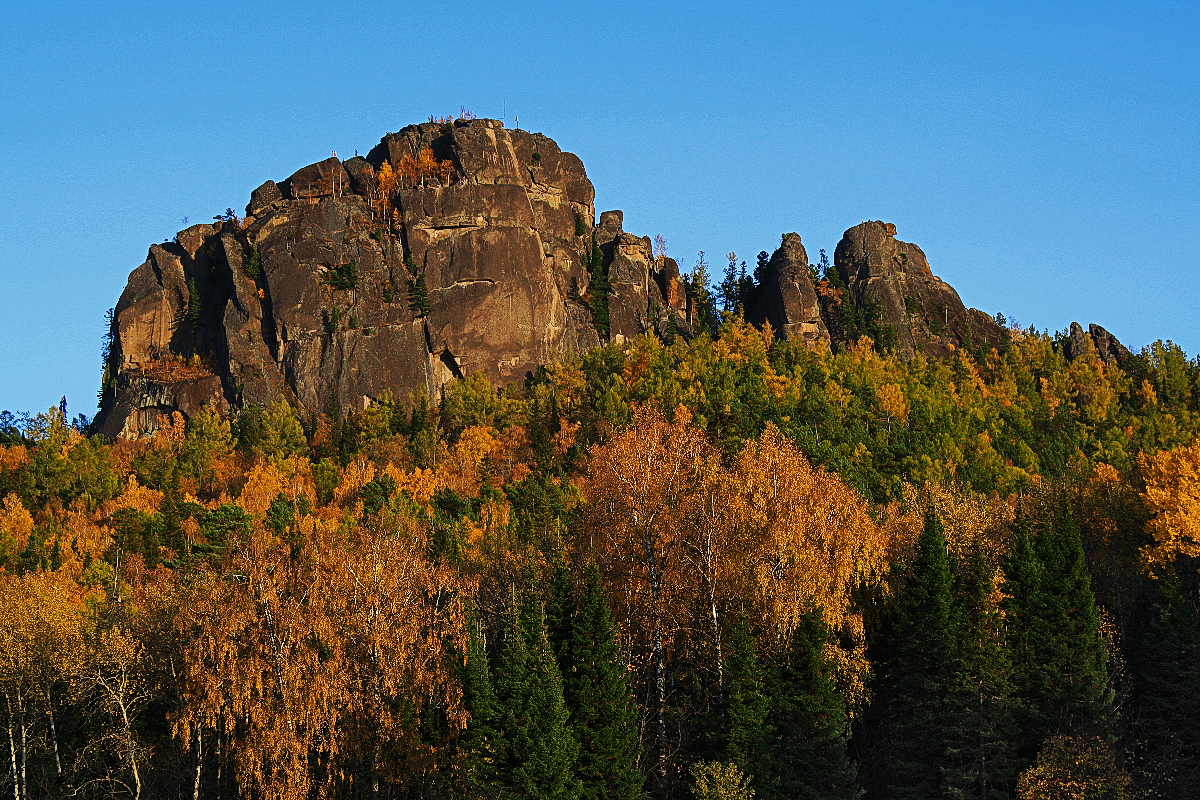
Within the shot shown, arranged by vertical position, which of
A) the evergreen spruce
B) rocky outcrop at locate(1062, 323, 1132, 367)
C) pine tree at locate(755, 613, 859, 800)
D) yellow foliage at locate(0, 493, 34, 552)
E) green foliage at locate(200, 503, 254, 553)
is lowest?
pine tree at locate(755, 613, 859, 800)

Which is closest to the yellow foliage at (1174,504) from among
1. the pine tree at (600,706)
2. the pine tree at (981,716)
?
the pine tree at (981,716)

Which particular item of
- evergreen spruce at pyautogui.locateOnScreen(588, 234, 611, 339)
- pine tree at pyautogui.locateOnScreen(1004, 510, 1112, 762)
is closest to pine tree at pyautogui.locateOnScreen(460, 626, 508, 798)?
pine tree at pyautogui.locateOnScreen(1004, 510, 1112, 762)

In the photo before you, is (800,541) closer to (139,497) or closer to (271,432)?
(139,497)

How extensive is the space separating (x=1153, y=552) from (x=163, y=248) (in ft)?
350

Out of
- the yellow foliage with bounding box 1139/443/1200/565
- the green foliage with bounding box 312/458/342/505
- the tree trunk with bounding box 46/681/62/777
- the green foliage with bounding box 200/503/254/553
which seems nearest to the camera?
the tree trunk with bounding box 46/681/62/777

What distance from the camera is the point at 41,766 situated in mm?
43594

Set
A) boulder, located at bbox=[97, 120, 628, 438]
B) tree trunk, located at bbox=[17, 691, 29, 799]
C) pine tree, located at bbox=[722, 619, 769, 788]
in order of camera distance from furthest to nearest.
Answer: boulder, located at bbox=[97, 120, 628, 438], tree trunk, located at bbox=[17, 691, 29, 799], pine tree, located at bbox=[722, 619, 769, 788]

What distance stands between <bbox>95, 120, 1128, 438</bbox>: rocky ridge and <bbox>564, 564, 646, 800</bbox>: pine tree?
235ft

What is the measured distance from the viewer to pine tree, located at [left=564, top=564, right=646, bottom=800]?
35.8 meters

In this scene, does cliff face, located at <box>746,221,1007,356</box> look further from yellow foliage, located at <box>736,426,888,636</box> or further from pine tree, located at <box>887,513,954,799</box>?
pine tree, located at <box>887,513,954,799</box>

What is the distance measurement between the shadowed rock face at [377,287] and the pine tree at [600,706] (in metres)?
72.3

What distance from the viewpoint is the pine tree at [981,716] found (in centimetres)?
3731

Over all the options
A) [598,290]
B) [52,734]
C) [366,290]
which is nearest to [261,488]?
[366,290]

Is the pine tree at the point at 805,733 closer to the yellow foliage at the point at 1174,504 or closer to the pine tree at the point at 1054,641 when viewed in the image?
the pine tree at the point at 1054,641
